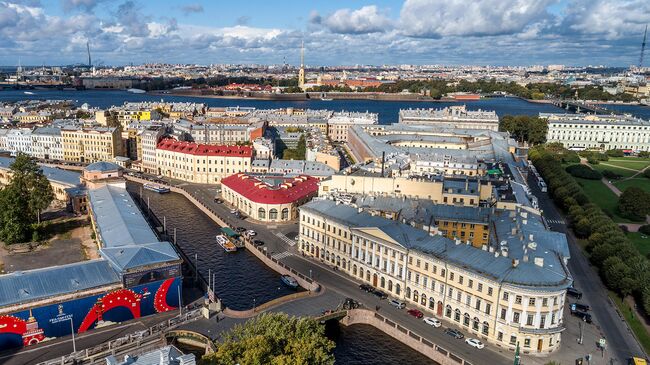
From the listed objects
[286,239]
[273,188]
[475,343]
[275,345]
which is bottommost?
[475,343]

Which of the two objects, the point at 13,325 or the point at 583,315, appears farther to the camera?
the point at 583,315

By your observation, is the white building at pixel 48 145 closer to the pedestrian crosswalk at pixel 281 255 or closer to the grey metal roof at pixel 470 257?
the pedestrian crosswalk at pixel 281 255

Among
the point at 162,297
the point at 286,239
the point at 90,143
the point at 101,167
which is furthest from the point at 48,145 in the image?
the point at 162,297

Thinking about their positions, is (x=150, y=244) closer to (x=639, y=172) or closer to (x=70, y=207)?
(x=70, y=207)

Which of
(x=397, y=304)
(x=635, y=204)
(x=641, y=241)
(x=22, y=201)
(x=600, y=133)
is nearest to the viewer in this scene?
(x=397, y=304)

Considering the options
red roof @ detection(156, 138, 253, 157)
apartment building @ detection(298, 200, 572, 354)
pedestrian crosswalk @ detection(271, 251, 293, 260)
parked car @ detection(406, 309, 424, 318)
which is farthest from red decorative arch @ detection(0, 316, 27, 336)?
red roof @ detection(156, 138, 253, 157)

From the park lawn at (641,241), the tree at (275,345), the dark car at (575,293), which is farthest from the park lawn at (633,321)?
the tree at (275,345)

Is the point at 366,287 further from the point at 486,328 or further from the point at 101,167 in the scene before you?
the point at 101,167
